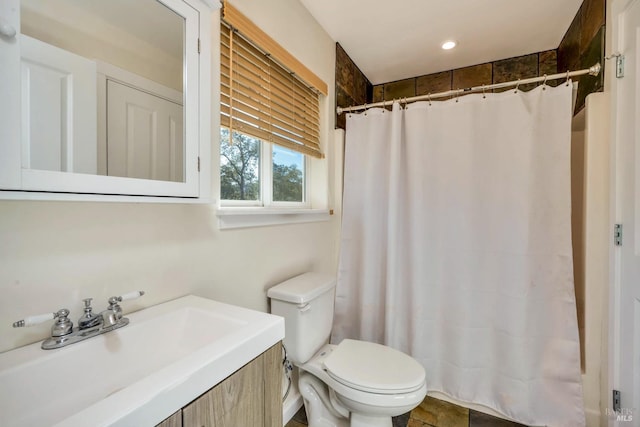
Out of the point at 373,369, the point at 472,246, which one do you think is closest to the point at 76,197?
the point at 373,369

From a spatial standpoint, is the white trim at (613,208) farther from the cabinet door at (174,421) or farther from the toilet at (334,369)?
the cabinet door at (174,421)

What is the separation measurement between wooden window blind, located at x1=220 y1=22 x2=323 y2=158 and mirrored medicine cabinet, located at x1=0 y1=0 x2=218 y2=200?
205 millimetres

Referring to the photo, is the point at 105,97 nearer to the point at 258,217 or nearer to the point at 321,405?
the point at 258,217

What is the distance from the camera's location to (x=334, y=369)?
1271 mm

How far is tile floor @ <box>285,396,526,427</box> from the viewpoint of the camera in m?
1.52

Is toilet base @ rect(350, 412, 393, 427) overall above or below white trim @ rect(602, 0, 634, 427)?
below

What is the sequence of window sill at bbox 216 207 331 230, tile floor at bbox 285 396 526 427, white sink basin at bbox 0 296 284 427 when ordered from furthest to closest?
tile floor at bbox 285 396 526 427 → window sill at bbox 216 207 331 230 → white sink basin at bbox 0 296 284 427

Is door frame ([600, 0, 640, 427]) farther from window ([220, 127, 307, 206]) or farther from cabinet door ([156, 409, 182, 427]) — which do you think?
cabinet door ([156, 409, 182, 427])

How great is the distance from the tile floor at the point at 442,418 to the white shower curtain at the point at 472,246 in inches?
2.9

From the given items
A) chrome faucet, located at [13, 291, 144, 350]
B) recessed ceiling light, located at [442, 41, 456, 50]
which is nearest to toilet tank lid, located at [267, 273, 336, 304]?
chrome faucet, located at [13, 291, 144, 350]

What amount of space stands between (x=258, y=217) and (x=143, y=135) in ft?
1.93

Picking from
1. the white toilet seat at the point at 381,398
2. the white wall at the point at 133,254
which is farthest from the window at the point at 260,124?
the white toilet seat at the point at 381,398

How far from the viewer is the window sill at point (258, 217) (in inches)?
44.8

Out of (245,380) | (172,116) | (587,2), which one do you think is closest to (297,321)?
(245,380)
